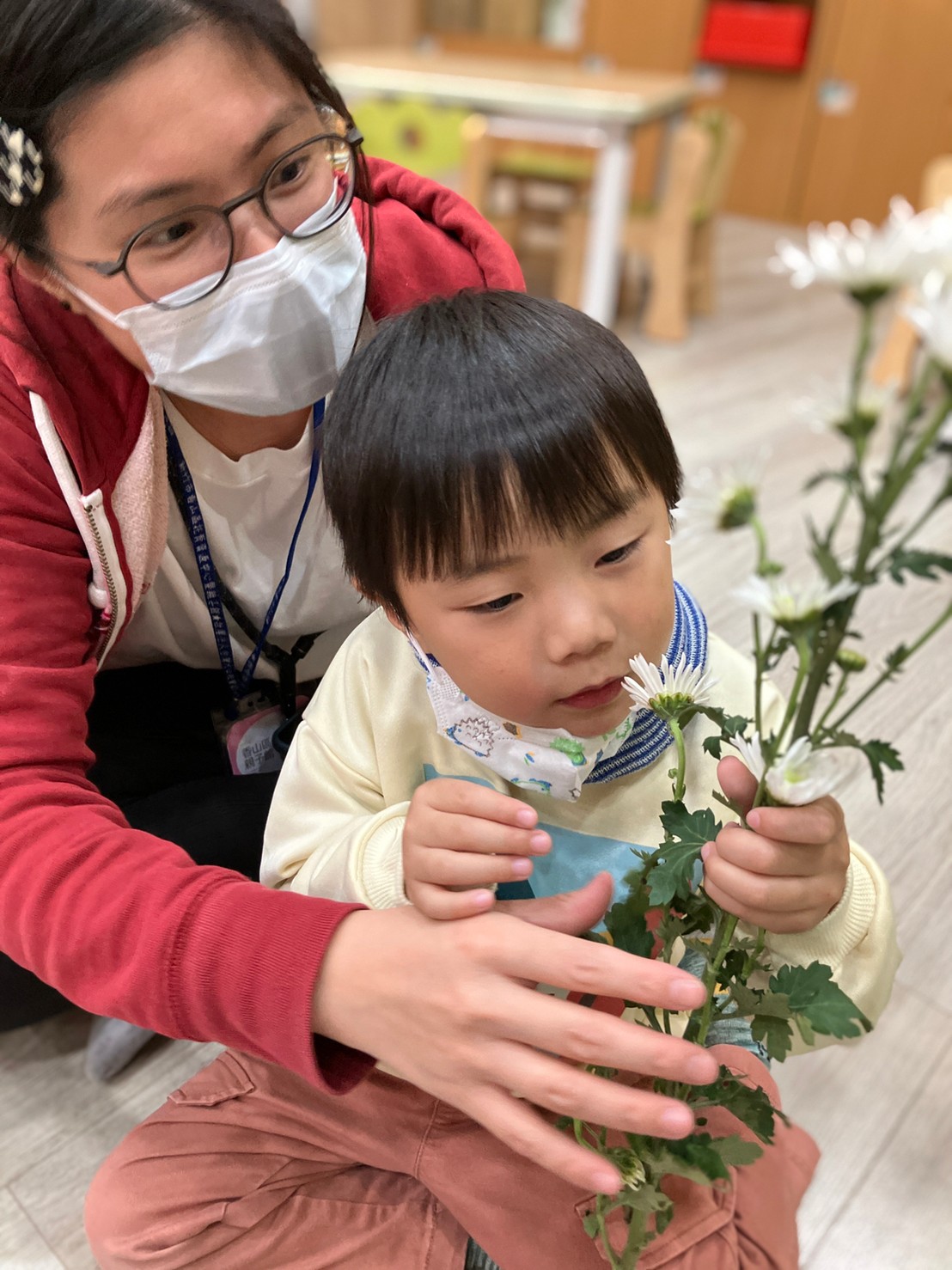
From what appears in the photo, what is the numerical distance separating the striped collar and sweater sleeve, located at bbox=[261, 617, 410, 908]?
0.51 ft

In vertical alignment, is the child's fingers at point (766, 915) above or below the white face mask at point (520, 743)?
above

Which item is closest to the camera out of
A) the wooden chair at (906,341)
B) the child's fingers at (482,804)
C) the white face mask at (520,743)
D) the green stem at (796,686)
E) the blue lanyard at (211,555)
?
the green stem at (796,686)

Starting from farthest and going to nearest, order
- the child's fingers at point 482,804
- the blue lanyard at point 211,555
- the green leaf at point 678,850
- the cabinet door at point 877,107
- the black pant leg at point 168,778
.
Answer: the cabinet door at point 877,107, the black pant leg at point 168,778, the blue lanyard at point 211,555, the child's fingers at point 482,804, the green leaf at point 678,850

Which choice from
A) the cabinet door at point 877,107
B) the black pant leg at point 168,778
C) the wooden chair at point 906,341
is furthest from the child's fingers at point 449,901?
the cabinet door at point 877,107

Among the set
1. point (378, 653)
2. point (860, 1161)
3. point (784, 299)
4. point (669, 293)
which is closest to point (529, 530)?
point (378, 653)

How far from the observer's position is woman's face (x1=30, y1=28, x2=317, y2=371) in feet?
2.25

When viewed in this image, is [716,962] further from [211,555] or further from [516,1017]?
[211,555]

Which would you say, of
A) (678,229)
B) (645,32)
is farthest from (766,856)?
(645,32)

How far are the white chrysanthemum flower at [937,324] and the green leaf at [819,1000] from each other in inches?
11.9

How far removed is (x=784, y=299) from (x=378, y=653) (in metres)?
3.39

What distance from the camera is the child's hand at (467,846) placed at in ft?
1.82

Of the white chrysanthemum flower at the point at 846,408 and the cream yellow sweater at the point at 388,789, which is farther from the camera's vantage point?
the cream yellow sweater at the point at 388,789

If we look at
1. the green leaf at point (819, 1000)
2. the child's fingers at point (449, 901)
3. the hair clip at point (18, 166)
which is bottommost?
the child's fingers at point (449, 901)

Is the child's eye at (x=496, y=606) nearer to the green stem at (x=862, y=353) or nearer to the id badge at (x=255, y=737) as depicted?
the green stem at (x=862, y=353)
